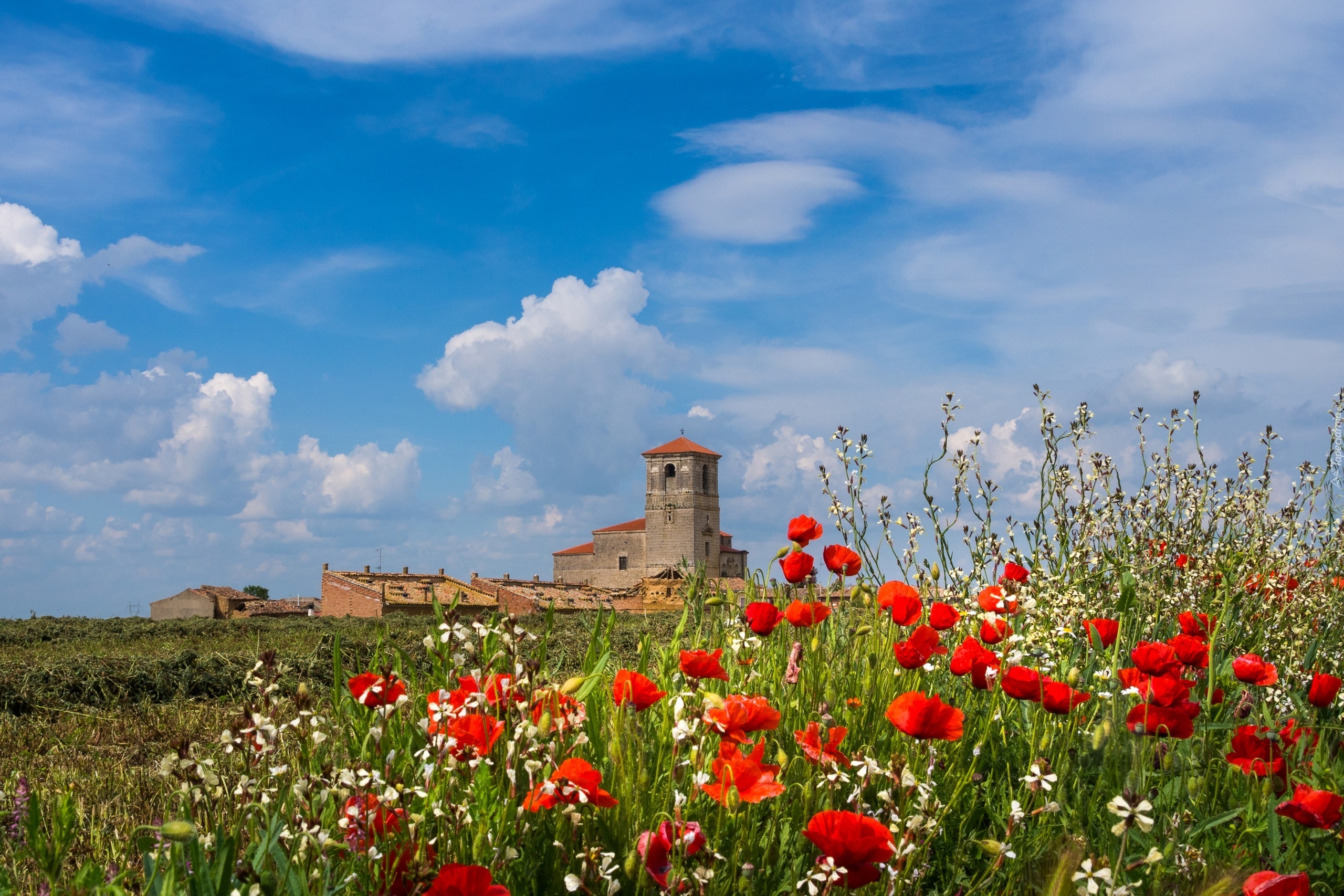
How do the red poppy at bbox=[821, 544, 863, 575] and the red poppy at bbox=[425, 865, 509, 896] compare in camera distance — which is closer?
the red poppy at bbox=[425, 865, 509, 896]

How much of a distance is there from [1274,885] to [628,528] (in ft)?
268

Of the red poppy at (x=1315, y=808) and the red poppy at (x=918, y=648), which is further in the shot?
the red poppy at (x=918, y=648)

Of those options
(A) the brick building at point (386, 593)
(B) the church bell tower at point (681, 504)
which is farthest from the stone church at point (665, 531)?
(A) the brick building at point (386, 593)

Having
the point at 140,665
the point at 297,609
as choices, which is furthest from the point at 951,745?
the point at 297,609

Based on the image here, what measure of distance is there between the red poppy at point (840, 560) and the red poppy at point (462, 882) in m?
2.14

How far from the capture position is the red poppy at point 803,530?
3.57 meters

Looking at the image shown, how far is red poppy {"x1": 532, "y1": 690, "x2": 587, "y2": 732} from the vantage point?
246 centimetres

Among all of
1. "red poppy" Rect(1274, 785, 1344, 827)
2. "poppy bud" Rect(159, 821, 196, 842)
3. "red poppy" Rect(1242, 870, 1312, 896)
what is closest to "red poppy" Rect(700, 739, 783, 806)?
"red poppy" Rect(1242, 870, 1312, 896)

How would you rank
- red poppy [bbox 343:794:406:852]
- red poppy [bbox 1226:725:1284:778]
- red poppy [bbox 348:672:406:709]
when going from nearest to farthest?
red poppy [bbox 343:794:406:852] → red poppy [bbox 348:672:406:709] → red poppy [bbox 1226:725:1284:778]

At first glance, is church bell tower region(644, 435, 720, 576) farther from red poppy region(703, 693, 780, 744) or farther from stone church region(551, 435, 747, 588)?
red poppy region(703, 693, 780, 744)

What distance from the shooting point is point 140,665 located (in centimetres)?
794

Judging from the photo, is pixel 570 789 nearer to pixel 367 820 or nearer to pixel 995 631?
pixel 367 820

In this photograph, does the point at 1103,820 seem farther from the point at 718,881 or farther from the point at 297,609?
the point at 297,609

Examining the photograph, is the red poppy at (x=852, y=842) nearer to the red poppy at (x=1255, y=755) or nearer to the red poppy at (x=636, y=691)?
the red poppy at (x=636, y=691)
